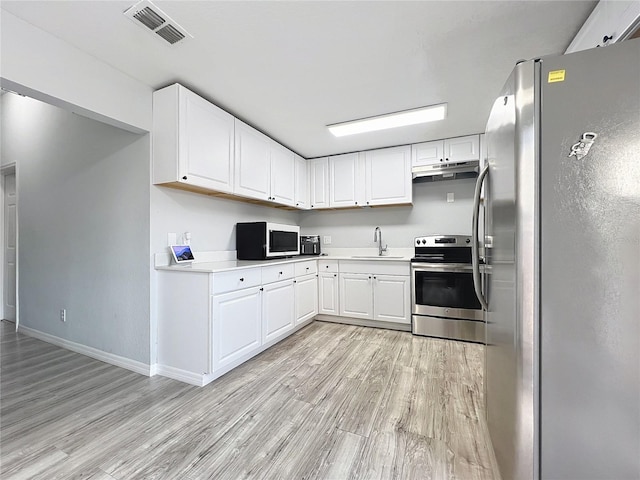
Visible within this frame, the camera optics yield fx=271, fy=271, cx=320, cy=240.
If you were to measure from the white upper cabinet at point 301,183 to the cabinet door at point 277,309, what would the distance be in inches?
51.7

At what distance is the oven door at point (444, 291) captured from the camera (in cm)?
297

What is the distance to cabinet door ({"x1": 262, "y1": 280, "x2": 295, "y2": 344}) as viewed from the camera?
2668 millimetres

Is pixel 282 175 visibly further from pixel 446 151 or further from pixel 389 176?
pixel 446 151

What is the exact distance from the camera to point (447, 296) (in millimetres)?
3070

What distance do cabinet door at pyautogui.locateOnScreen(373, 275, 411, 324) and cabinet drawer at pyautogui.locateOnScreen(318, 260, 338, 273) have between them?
1.77ft

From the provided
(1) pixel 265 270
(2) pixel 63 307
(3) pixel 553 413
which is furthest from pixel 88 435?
(3) pixel 553 413

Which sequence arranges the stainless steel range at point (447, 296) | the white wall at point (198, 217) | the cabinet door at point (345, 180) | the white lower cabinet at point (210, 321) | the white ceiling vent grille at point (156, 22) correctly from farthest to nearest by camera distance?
1. the cabinet door at point (345, 180)
2. the stainless steel range at point (447, 296)
3. the white wall at point (198, 217)
4. the white lower cabinet at point (210, 321)
5. the white ceiling vent grille at point (156, 22)

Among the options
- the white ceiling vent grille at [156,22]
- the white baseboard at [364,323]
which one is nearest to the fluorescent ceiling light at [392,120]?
the white ceiling vent grille at [156,22]

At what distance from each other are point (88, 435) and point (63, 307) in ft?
6.18

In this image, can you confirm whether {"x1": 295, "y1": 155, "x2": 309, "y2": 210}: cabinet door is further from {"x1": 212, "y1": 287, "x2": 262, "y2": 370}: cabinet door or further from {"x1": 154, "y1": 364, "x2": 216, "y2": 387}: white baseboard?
{"x1": 154, "y1": 364, "x2": 216, "y2": 387}: white baseboard

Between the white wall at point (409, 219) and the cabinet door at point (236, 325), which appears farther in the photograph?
the white wall at point (409, 219)

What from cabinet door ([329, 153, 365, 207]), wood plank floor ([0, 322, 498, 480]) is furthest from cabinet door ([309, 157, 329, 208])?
wood plank floor ([0, 322, 498, 480])

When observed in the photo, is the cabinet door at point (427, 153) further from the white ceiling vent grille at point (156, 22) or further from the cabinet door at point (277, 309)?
the white ceiling vent grille at point (156, 22)

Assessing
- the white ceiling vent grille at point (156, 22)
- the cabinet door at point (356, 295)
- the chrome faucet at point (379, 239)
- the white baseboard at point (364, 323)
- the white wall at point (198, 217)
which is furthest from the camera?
the chrome faucet at point (379, 239)
